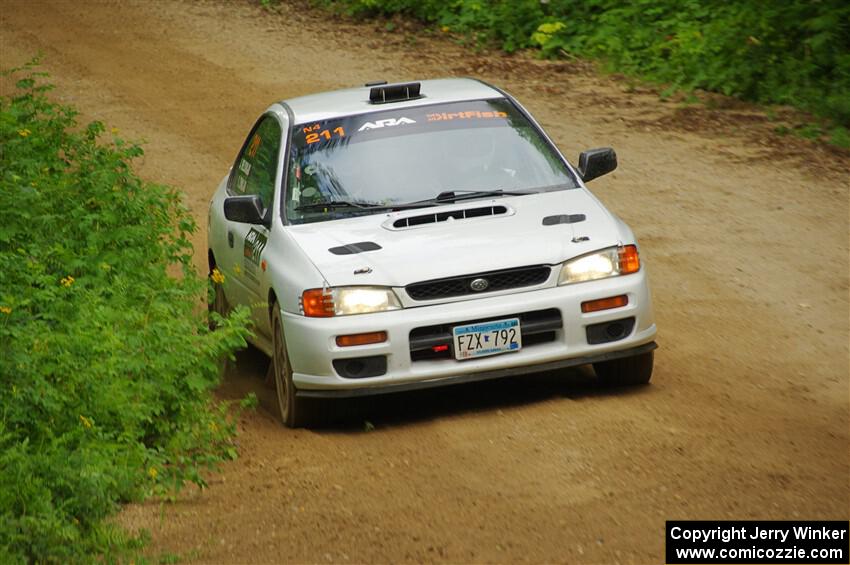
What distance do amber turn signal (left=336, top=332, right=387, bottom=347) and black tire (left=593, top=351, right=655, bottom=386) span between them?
4.44ft

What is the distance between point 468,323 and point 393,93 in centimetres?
222

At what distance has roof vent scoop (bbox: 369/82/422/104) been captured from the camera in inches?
357

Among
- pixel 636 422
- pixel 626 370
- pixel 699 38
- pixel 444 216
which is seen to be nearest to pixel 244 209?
pixel 444 216

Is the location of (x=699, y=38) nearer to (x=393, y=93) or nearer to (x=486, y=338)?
(x=393, y=93)

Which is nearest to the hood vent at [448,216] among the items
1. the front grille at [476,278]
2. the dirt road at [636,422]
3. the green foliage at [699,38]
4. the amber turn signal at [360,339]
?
the front grille at [476,278]

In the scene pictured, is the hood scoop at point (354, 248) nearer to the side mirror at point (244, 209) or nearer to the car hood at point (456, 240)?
the car hood at point (456, 240)

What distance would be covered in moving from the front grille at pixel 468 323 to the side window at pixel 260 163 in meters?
1.69

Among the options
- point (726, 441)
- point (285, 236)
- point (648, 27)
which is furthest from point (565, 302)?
point (648, 27)

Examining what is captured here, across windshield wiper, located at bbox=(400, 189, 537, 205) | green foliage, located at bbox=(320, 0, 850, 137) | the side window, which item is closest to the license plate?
windshield wiper, located at bbox=(400, 189, 537, 205)

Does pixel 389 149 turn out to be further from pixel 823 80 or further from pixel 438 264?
pixel 823 80

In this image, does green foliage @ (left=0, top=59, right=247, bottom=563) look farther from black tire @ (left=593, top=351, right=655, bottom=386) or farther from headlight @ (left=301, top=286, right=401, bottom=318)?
black tire @ (left=593, top=351, right=655, bottom=386)

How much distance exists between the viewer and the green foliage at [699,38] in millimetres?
16438

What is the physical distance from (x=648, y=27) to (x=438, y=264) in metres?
13.5

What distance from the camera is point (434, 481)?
6562 mm
